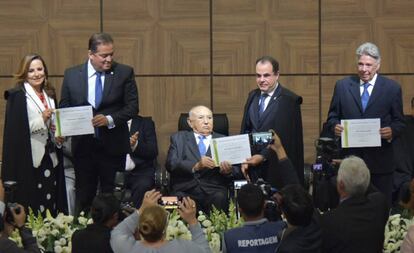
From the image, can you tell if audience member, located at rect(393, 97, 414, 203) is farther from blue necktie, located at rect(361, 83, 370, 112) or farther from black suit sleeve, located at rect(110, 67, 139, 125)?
black suit sleeve, located at rect(110, 67, 139, 125)

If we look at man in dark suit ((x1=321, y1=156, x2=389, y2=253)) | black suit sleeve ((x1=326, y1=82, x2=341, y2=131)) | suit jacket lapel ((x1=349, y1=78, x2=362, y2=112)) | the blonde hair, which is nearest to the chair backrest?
black suit sleeve ((x1=326, y1=82, x2=341, y2=131))

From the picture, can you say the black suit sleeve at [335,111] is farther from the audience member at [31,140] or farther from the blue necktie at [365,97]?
the audience member at [31,140]

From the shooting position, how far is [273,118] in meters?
8.07

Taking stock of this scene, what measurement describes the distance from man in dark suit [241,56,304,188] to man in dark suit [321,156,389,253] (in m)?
2.16

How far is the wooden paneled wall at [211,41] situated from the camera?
31.8 feet

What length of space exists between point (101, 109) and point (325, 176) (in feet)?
5.78

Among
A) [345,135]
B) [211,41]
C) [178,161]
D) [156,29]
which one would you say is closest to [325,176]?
[345,135]

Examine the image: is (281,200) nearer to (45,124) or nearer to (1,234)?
(1,234)

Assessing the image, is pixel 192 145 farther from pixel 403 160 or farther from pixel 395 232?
pixel 395 232

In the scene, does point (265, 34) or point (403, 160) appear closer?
point (403, 160)

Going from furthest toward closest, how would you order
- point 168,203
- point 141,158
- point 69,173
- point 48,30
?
point 48,30 < point 141,158 < point 69,173 < point 168,203

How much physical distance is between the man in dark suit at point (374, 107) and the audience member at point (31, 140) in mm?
2204

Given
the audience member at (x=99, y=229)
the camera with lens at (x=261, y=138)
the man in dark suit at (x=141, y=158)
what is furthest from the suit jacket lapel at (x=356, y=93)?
the audience member at (x=99, y=229)

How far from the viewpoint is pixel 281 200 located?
18.0 feet
